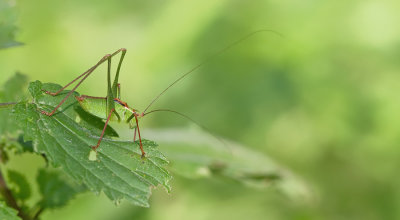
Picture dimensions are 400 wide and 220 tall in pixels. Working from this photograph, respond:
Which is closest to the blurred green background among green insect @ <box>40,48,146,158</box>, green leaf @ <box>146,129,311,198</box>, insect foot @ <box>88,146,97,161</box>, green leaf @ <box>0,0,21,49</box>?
green leaf @ <box>146,129,311,198</box>

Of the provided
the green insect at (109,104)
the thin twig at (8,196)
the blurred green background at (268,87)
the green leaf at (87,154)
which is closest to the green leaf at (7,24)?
the green insect at (109,104)

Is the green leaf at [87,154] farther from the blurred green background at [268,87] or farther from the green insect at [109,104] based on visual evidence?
the blurred green background at [268,87]

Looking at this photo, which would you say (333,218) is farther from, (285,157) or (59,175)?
(59,175)

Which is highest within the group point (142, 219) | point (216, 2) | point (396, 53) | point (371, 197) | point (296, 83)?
point (216, 2)

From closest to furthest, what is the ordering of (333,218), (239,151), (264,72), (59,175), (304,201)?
(59,175) → (239,151) → (304,201) → (333,218) → (264,72)

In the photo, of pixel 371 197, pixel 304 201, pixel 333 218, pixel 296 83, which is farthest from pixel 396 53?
pixel 304 201

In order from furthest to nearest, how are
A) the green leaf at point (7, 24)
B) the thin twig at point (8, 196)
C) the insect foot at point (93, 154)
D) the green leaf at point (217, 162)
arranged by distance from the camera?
the green leaf at point (217, 162)
the green leaf at point (7, 24)
the thin twig at point (8, 196)
the insect foot at point (93, 154)

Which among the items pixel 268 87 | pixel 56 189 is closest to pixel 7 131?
pixel 56 189
